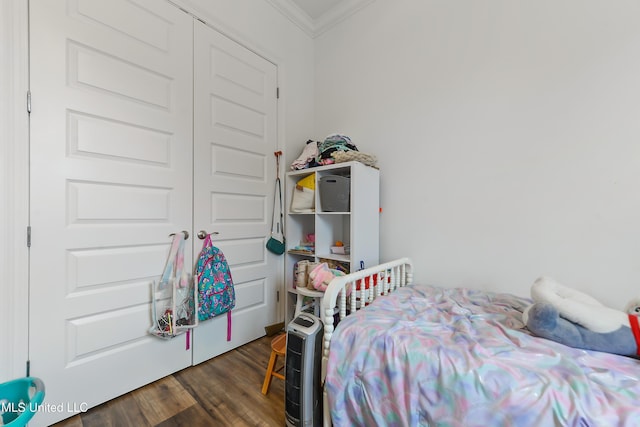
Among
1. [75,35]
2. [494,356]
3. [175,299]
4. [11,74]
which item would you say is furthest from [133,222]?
[494,356]

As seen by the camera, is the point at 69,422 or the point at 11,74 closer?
the point at 11,74

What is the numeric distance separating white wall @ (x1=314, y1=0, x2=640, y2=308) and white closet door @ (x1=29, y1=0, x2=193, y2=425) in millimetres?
1473

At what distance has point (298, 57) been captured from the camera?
8.00ft

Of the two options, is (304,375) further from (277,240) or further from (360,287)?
(277,240)

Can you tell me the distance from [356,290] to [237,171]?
124 centimetres

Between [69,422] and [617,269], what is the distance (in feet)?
9.26

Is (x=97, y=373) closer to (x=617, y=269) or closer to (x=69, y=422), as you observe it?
(x=69, y=422)

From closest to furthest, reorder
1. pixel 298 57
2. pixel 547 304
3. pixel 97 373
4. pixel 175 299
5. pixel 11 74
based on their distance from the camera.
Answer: pixel 547 304 → pixel 11 74 → pixel 97 373 → pixel 175 299 → pixel 298 57

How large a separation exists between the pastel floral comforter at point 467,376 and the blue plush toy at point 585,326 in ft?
0.11

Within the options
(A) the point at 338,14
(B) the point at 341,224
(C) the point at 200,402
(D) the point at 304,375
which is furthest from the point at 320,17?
(C) the point at 200,402

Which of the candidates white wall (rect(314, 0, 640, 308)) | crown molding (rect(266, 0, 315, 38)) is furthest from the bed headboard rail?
crown molding (rect(266, 0, 315, 38))

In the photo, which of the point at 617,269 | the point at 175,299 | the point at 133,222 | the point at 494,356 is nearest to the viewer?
the point at 494,356

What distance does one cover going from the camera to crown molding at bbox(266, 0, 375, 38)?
2.19 m

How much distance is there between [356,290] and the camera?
5.04ft
